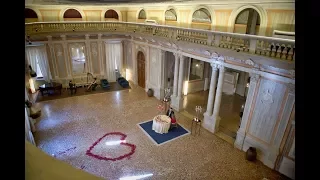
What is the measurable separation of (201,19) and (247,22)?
291 centimetres

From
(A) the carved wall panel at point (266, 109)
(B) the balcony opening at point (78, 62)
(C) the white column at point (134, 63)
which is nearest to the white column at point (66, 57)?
(B) the balcony opening at point (78, 62)

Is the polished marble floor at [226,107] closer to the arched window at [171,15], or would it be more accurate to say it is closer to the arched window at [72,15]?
the arched window at [171,15]

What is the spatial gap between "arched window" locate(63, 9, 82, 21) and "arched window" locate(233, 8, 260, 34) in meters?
13.6

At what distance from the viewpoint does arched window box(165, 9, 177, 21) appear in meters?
14.7

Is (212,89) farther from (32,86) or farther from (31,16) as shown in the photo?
(31,16)

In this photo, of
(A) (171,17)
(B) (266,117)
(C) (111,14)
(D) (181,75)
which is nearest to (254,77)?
(B) (266,117)

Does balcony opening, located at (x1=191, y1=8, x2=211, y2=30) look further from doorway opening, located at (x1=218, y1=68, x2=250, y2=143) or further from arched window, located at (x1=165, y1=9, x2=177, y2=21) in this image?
doorway opening, located at (x1=218, y1=68, x2=250, y2=143)

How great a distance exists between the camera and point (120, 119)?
12422 millimetres

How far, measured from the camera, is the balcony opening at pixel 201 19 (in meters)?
12.7

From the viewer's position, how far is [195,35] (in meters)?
12.0

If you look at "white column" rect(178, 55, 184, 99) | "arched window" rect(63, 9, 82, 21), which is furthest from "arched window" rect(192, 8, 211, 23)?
"arched window" rect(63, 9, 82, 21)
